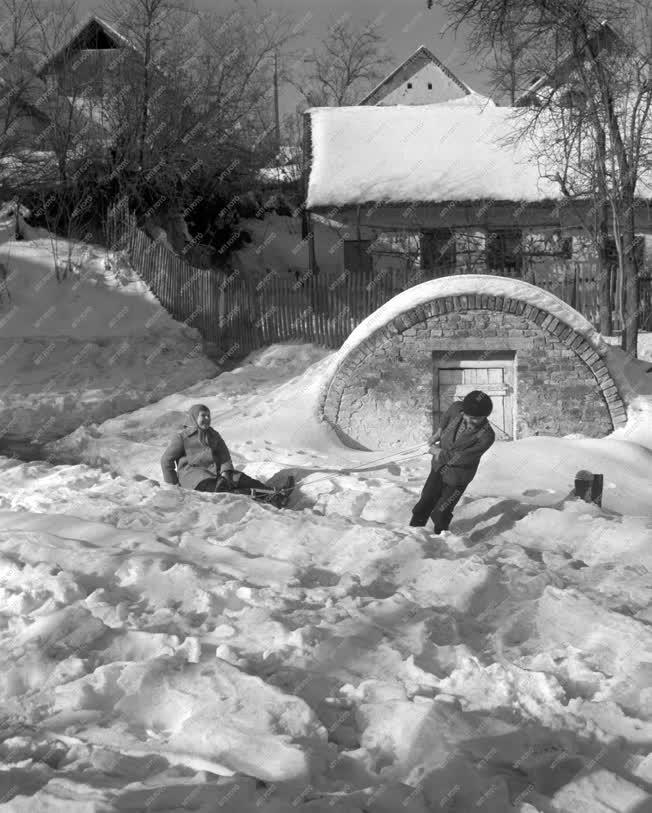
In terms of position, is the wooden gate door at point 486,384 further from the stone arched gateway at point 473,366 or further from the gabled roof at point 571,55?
the gabled roof at point 571,55

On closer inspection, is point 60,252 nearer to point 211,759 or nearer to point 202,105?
point 202,105

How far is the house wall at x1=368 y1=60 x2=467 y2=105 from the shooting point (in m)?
34.1

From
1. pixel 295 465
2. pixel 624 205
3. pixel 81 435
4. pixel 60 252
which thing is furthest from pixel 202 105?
pixel 295 465

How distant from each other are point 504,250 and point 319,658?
19295 millimetres

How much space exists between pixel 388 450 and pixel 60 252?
40.0 feet

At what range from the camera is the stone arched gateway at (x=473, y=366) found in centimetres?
1163

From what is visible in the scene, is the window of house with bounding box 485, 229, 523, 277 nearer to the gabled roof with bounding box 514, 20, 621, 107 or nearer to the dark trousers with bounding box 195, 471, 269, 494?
the gabled roof with bounding box 514, 20, 621, 107

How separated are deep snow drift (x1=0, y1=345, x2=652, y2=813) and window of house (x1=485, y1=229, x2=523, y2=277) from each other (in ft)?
49.6

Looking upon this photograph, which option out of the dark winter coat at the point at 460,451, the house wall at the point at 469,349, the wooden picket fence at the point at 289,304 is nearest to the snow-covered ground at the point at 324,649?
the dark winter coat at the point at 460,451

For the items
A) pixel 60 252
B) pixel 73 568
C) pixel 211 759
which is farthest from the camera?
pixel 60 252

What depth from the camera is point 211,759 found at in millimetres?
3646

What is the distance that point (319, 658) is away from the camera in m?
4.59

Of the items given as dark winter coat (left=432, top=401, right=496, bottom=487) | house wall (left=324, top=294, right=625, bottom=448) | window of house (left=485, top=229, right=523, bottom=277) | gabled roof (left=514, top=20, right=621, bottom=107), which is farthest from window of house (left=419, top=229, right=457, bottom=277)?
dark winter coat (left=432, top=401, right=496, bottom=487)

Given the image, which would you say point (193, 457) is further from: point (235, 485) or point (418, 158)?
point (418, 158)
